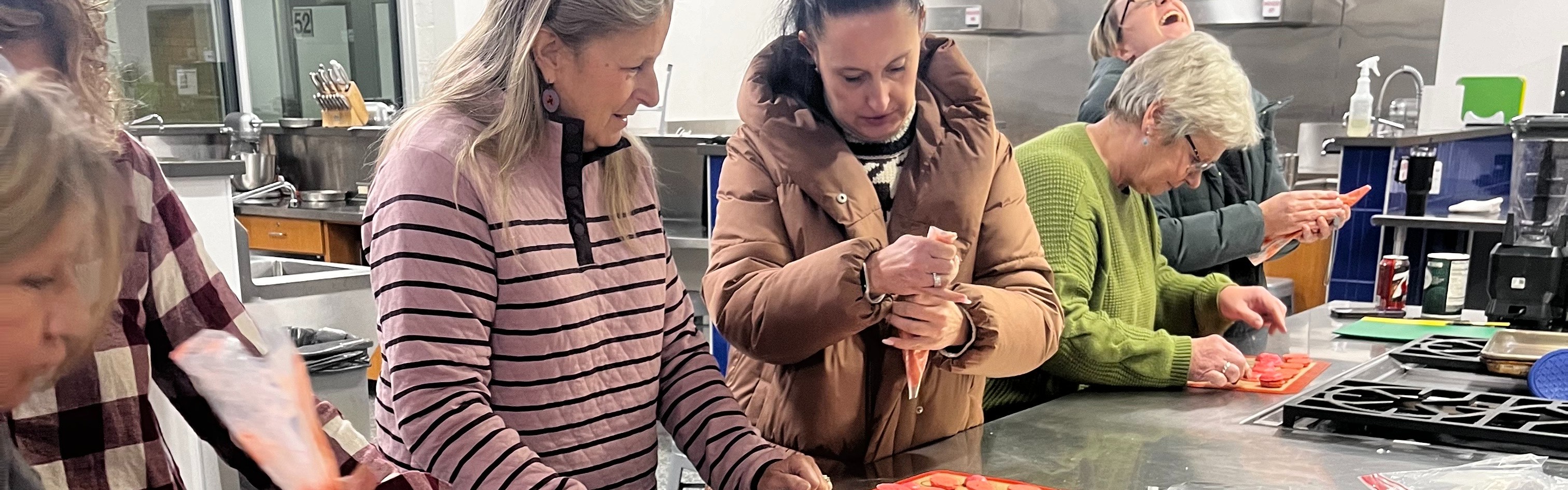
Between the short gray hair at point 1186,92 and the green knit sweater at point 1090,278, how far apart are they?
9 cm

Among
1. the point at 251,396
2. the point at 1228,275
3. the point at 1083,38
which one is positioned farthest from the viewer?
the point at 1083,38

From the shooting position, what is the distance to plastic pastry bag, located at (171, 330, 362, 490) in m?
0.49

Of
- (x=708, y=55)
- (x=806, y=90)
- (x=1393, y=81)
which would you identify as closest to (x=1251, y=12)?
(x=1393, y=81)

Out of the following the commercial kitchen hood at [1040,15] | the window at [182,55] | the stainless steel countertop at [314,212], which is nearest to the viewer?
the stainless steel countertop at [314,212]

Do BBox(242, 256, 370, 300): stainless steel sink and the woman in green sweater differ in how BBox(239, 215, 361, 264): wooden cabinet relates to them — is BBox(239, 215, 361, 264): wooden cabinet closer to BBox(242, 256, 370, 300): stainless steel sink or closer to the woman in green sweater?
BBox(242, 256, 370, 300): stainless steel sink

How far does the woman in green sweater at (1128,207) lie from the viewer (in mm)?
1594

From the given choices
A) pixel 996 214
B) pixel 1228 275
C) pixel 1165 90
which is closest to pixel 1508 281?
pixel 1228 275

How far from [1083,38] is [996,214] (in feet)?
17.3

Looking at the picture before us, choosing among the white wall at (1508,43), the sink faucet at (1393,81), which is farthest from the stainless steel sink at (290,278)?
the white wall at (1508,43)

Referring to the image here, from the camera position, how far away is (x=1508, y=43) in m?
5.30

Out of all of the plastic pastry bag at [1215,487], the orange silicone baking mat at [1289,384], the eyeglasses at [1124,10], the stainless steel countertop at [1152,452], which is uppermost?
the eyeglasses at [1124,10]

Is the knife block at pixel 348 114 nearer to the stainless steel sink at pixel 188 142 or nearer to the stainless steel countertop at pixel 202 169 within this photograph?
the stainless steel sink at pixel 188 142

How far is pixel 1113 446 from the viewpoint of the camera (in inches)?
54.2

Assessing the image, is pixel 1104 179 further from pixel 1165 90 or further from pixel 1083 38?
pixel 1083 38
